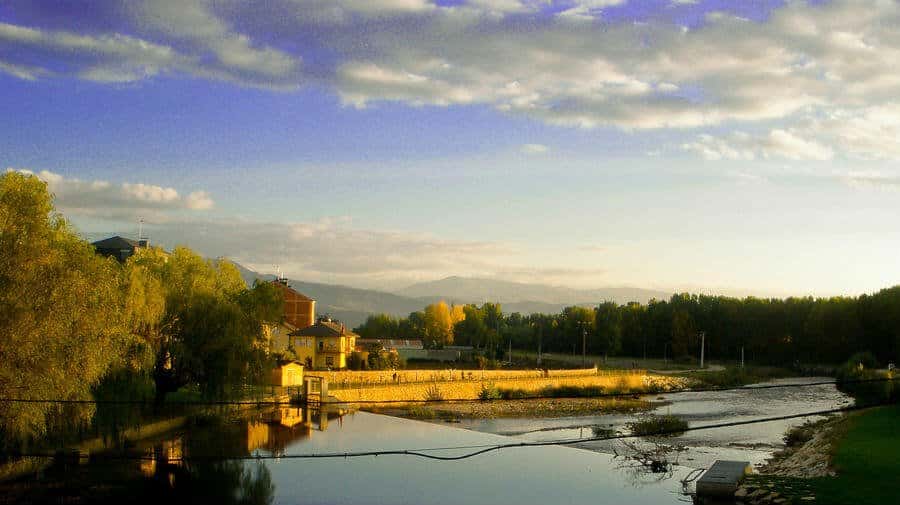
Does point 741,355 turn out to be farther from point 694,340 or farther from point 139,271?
point 139,271

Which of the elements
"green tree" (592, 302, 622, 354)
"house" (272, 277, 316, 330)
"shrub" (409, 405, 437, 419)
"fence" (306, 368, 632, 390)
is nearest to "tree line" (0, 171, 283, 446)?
"shrub" (409, 405, 437, 419)

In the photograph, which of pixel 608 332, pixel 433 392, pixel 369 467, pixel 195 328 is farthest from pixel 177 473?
pixel 608 332

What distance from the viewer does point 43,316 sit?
2745 cm

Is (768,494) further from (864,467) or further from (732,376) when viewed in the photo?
(732,376)

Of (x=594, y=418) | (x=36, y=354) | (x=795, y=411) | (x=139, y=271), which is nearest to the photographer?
(x=36, y=354)

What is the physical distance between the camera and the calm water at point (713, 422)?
1652 inches

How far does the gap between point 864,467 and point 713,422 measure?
27379 mm

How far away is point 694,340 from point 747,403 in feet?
226

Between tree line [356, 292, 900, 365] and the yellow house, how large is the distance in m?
69.0

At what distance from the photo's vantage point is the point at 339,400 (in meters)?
59.6

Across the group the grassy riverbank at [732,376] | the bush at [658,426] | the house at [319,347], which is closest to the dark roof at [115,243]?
the house at [319,347]

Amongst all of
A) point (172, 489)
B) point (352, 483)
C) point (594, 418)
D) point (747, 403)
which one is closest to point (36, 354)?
point (172, 489)

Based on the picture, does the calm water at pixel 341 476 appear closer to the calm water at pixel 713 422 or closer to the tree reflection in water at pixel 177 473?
the tree reflection in water at pixel 177 473

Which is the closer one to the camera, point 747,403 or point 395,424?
point 395,424
